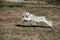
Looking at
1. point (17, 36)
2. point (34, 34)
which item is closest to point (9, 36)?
point (17, 36)

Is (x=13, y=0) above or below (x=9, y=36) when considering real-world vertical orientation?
below

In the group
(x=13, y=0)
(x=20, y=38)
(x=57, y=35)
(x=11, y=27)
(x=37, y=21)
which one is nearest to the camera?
(x=20, y=38)

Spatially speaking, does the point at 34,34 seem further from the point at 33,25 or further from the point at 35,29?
the point at 33,25

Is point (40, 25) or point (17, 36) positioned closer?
point (17, 36)

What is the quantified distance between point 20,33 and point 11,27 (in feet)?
3.45

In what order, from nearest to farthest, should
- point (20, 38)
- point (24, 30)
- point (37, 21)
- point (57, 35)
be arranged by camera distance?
point (20, 38), point (57, 35), point (24, 30), point (37, 21)

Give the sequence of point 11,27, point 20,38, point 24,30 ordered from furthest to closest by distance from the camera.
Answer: point 11,27 < point 24,30 < point 20,38

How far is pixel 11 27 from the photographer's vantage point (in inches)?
329

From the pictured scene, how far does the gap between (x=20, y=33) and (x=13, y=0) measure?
11865mm

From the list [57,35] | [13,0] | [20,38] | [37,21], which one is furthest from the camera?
[13,0]

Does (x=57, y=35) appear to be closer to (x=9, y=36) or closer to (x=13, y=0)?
(x=9, y=36)

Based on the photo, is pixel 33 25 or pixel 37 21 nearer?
pixel 33 25

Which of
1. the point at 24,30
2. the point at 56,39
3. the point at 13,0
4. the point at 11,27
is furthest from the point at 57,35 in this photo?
the point at 13,0

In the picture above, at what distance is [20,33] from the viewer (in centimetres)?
739
